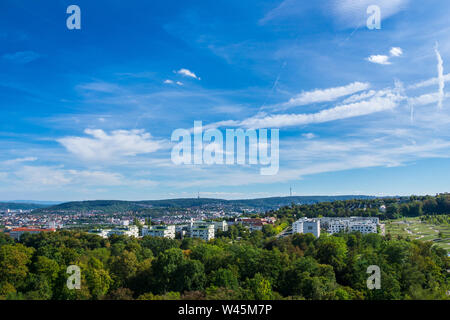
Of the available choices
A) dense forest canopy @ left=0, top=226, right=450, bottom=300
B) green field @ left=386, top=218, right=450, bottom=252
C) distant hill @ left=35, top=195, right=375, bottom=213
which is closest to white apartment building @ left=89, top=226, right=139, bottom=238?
dense forest canopy @ left=0, top=226, right=450, bottom=300

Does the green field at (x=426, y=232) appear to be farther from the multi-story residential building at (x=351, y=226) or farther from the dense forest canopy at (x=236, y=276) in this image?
the dense forest canopy at (x=236, y=276)

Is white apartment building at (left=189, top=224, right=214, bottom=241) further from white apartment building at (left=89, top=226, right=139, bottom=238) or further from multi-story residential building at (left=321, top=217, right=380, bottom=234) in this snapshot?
multi-story residential building at (left=321, top=217, right=380, bottom=234)

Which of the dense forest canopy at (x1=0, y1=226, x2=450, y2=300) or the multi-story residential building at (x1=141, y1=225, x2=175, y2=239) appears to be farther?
the multi-story residential building at (x1=141, y1=225, x2=175, y2=239)

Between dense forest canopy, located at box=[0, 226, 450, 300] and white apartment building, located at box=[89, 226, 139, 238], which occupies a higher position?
dense forest canopy, located at box=[0, 226, 450, 300]

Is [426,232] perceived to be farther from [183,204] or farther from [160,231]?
[183,204]

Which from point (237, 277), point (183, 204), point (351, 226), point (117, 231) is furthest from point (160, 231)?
point (183, 204)
